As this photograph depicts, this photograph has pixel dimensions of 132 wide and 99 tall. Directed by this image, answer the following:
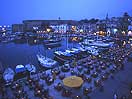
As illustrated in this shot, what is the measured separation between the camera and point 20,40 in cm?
7231

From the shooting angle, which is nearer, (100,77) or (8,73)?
(100,77)

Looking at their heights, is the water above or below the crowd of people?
below

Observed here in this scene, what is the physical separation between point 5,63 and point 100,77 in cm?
2386

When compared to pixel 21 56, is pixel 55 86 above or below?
above

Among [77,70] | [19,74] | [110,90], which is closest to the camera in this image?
[110,90]

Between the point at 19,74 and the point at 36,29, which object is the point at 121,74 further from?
the point at 36,29

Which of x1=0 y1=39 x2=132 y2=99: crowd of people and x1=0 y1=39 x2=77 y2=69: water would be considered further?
x1=0 y1=39 x2=77 y2=69: water

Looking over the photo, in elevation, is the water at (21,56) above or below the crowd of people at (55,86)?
below

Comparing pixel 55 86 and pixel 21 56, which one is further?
pixel 21 56

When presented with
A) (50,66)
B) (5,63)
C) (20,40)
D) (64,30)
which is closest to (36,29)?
(64,30)

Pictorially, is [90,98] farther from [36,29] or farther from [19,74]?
[36,29]

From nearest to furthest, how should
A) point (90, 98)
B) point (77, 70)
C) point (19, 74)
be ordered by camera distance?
1. point (90, 98)
2. point (77, 70)
3. point (19, 74)

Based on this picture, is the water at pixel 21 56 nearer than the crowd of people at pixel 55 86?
No

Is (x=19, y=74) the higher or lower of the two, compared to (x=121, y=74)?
lower
